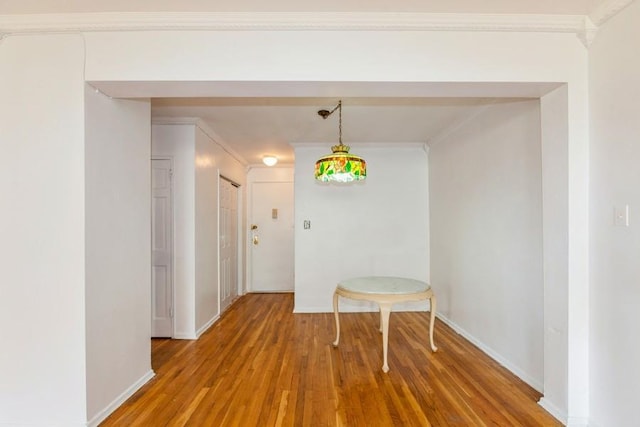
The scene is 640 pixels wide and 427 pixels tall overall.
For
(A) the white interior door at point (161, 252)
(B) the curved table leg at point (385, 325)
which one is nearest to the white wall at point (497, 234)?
(B) the curved table leg at point (385, 325)

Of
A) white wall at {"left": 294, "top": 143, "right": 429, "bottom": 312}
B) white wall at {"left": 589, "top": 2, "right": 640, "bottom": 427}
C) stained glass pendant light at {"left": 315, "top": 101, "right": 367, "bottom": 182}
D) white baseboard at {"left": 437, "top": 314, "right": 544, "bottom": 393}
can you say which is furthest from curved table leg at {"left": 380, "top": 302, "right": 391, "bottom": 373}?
white wall at {"left": 294, "top": 143, "right": 429, "bottom": 312}

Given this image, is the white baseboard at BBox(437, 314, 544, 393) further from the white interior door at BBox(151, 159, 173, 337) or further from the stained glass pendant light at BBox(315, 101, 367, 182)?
the white interior door at BBox(151, 159, 173, 337)

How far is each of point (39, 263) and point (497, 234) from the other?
134 inches

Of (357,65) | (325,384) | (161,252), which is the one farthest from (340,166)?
(161,252)

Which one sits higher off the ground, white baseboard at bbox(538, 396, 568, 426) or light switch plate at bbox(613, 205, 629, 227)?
light switch plate at bbox(613, 205, 629, 227)

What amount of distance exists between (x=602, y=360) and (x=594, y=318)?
23cm

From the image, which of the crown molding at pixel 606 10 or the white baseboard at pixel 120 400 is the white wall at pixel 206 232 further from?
the crown molding at pixel 606 10

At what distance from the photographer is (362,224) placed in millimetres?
4609

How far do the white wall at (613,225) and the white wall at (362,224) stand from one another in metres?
2.72

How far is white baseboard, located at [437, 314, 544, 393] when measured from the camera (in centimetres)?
239

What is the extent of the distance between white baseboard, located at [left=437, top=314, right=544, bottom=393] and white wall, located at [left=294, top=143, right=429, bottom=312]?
913mm

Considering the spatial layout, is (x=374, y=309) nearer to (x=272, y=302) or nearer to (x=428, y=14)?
(x=272, y=302)

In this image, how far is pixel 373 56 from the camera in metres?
1.94

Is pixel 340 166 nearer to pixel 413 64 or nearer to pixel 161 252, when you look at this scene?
pixel 413 64
